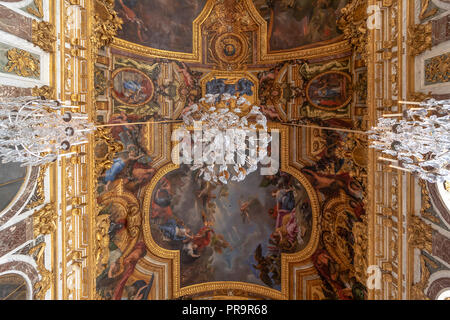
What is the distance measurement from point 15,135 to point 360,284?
920 centimetres

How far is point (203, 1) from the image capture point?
909 centimetres

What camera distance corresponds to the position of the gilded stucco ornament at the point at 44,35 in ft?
17.9

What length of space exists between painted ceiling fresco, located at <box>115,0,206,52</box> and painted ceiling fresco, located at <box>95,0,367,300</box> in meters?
0.22

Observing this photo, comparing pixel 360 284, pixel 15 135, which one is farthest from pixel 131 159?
pixel 360 284

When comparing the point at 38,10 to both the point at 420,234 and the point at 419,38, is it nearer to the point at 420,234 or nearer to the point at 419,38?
the point at 419,38

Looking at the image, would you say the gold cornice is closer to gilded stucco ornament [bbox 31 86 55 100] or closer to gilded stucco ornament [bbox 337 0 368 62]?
gilded stucco ornament [bbox 31 86 55 100]

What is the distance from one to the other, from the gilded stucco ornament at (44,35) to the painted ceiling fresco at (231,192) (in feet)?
5.11

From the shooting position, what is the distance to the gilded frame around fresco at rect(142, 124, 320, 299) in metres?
8.88

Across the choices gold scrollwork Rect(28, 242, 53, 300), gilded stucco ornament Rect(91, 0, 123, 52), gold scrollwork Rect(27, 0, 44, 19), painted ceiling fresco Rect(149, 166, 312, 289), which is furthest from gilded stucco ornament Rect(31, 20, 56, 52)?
painted ceiling fresco Rect(149, 166, 312, 289)

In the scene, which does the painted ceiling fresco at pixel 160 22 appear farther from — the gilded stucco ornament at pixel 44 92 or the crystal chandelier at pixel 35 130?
the crystal chandelier at pixel 35 130

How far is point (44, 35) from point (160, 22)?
4.14m

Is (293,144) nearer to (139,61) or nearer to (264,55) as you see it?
(264,55)

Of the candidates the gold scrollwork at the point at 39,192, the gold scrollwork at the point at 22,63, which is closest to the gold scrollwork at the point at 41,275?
the gold scrollwork at the point at 39,192

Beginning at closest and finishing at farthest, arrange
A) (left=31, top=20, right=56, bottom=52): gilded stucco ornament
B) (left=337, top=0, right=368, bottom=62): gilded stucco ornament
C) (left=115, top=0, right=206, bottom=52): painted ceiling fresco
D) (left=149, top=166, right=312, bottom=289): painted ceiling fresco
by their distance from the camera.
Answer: (left=31, top=20, right=56, bottom=52): gilded stucco ornament < (left=337, top=0, right=368, bottom=62): gilded stucco ornament < (left=115, top=0, right=206, bottom=52): painted ceiling fresco < (left=149, top=166, right=312, bottom=289): painted ceiling fresco
